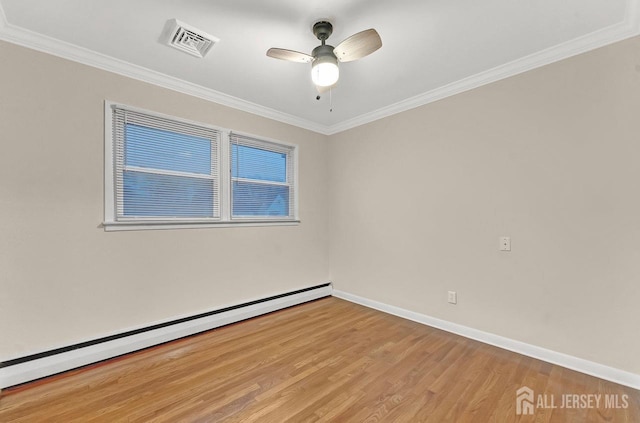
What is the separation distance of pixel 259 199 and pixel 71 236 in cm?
183

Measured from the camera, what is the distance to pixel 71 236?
7.17ft

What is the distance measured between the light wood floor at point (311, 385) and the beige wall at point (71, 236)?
414mm

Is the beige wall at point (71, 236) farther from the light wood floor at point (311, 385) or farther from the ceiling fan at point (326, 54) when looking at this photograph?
the ceiling fan at point (326, 54)

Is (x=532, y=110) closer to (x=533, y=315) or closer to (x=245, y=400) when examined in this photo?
(x=533, y=315)

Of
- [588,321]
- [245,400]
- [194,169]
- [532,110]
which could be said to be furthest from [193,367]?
[532,110]

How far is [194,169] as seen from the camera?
9.50ft

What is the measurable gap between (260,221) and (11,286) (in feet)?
7.00

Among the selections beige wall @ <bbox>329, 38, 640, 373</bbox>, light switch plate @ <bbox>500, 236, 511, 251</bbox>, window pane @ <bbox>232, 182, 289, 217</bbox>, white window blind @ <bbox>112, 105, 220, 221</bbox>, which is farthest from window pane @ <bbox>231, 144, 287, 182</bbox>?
light switch plate @ <bbox>500, 236, 511, 251</bbox>

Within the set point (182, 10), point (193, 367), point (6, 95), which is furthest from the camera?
point (193, 367)

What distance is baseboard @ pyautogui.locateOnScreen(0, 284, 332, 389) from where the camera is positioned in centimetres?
197

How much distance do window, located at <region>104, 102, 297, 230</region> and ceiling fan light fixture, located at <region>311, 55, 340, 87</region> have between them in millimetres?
1574

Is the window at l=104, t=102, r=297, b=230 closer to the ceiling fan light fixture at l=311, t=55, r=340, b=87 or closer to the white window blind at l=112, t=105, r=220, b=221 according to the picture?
the white window blind at l=112, t=105, r=220, b=221

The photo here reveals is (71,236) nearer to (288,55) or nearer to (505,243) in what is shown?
(288,55)

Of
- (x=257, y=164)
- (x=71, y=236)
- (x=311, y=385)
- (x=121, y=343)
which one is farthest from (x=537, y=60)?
(x=121, y=343)
